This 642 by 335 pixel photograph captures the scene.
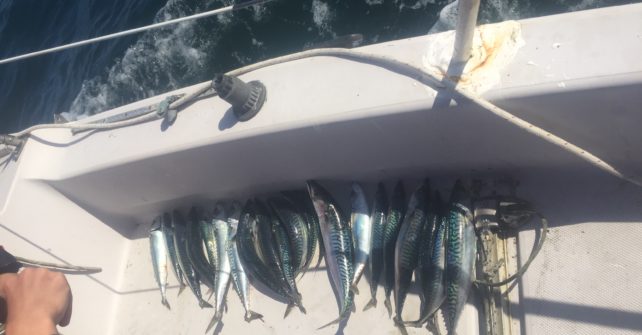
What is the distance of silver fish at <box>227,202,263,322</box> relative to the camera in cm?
310

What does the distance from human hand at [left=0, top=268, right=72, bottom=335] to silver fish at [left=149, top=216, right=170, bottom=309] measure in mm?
994

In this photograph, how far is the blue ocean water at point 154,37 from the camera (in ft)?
16.2

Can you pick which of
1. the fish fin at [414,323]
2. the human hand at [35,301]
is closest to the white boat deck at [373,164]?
the fish fin at [414,323]

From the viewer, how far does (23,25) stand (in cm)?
847

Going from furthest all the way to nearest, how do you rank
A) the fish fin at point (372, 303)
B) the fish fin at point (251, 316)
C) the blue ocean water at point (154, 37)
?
the blue ocean water at point (154, 37)
the fish fin at point (251, 316)
the fish fin at point (372, 303)

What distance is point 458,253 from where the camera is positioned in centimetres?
261

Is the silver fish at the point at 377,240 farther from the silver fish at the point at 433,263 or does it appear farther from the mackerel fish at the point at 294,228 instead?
the mackerel fish at the point at 294,228

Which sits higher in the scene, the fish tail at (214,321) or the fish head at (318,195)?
the fish head at (318,195)

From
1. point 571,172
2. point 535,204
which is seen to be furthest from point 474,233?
point 571,172

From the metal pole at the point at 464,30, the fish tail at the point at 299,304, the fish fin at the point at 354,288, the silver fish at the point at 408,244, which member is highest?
the metal pole at the point at 464,30

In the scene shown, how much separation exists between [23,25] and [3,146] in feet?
20.9

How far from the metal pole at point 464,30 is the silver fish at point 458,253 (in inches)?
33.5

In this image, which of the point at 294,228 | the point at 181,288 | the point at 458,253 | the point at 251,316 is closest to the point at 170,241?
the point at 181,288

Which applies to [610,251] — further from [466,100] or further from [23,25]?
[23,25]
